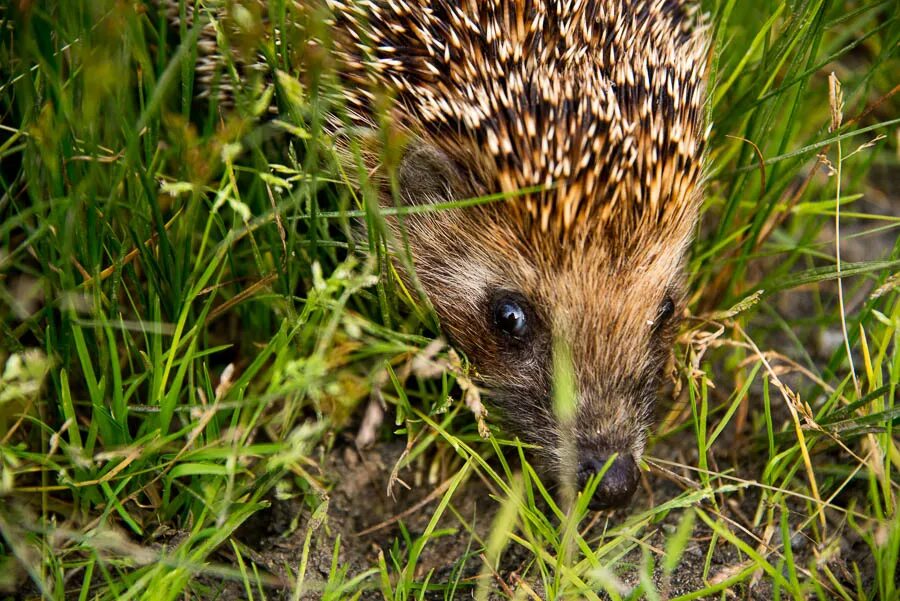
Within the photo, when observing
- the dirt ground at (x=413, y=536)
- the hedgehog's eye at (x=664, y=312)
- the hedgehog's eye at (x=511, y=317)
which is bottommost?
the dirt ground at (x=413, y=536)

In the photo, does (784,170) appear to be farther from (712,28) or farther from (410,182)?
(410,182)

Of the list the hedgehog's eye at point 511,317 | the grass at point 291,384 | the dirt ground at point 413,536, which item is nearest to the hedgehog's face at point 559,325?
the hedgehog's eye at point 511,317

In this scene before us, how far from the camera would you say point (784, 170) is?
3.26 metres

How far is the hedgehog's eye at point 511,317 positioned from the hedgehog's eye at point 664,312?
1.45ft

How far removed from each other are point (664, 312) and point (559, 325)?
1.40 ft

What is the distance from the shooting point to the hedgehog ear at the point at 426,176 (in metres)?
2.86

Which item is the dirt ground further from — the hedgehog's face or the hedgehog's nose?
the hedgehog's face

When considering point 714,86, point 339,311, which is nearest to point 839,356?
point 714,86

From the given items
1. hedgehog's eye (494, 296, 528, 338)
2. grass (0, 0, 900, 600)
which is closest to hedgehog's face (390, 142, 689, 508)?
hedgehog's eye (494, 296, 528, 338)

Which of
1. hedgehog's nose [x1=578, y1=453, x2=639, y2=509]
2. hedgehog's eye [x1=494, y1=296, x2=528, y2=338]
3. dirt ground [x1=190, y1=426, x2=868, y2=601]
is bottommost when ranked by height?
dirt ground [x1=190, y1=426, x2=868, y2=601]

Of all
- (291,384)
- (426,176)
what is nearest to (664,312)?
(426,176)

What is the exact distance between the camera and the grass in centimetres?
233

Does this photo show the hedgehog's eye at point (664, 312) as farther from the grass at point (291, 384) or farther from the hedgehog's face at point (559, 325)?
the grass at point (291, 384)

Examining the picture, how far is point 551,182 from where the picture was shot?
2.66 meters
